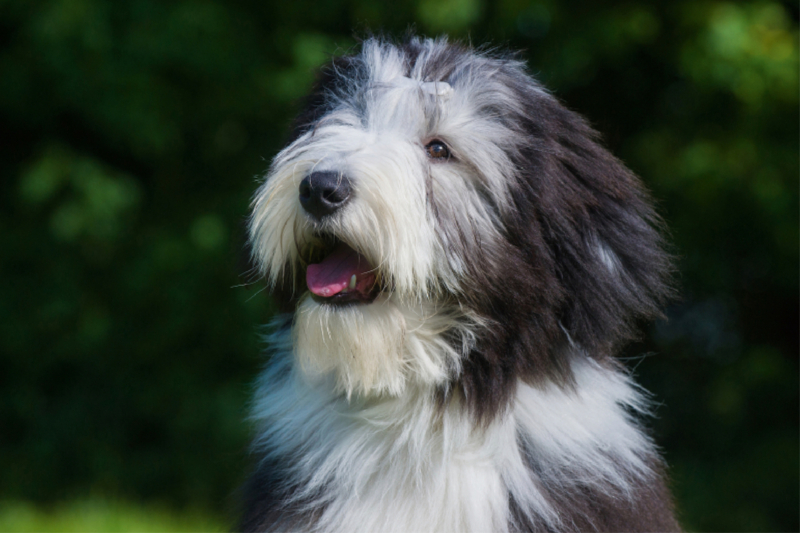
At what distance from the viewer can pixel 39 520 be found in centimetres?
540

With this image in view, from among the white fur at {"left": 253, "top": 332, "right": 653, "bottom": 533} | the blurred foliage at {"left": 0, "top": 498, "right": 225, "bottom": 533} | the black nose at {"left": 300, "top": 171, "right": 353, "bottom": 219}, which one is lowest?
the blurred foliage at {"left": 0, "top": 498, "right": 225, "bottom": 533}

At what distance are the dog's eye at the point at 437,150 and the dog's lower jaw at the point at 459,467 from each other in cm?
67

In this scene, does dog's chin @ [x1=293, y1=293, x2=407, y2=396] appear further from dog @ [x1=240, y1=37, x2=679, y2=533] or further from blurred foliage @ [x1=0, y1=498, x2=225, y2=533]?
blurred foliage @ [x1=0, y1=498, x2=225, y2=533]

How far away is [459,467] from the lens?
8.16ft

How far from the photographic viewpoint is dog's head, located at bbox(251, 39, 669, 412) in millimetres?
2346

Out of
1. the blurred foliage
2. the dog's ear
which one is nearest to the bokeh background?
the blurred foliage

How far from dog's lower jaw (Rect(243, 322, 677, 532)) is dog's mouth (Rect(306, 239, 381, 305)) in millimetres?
309

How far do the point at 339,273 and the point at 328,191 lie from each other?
29cm

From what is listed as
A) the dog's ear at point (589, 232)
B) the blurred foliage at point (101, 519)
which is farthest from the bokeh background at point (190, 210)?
the dog's ear at point (589, 232)

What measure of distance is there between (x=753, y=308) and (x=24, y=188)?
5912 millimetres

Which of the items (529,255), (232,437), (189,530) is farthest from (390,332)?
(232,437)

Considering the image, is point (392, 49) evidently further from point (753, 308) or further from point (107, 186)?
point (753, 308)

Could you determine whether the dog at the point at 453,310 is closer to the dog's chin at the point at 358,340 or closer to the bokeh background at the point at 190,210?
the dog's chin at the point at 358,340

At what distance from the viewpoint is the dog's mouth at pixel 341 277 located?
2.42m
